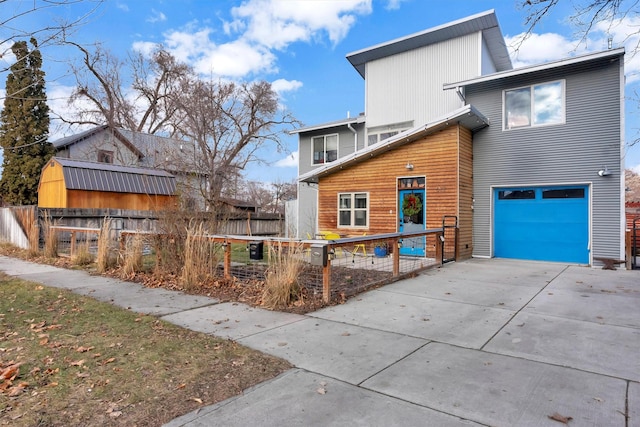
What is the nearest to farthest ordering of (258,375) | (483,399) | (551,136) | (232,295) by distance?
1. (483,399)
2. (258,375)
3. (232,295)
4. (551,136)

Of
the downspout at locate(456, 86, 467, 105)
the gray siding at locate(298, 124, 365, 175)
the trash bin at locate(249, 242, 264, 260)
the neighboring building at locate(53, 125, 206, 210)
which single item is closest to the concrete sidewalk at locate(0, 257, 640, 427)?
the trash bin at locate(249, 242, 264, 260)

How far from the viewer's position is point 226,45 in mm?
18109

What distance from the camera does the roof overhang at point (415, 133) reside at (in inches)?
418

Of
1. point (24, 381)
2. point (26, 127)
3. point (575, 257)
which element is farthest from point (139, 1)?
point (26, 127)

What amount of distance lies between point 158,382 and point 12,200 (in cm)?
2599

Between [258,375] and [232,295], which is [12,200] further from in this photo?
[258,375]

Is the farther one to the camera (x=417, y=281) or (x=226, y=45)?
(x=226, y=45)

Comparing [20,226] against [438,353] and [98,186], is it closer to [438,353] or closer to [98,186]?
[98,186]

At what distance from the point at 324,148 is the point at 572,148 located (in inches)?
368

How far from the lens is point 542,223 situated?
11109mm

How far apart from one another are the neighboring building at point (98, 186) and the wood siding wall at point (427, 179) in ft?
27.3

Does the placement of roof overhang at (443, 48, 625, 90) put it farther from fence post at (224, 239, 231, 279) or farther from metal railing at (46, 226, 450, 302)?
fence post at (224, 239, 231, 279)

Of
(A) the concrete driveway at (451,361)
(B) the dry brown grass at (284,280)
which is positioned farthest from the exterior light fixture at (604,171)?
(B) the dry brown grass at (284,280)

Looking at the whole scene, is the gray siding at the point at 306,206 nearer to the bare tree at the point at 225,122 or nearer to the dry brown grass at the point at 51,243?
the bare tree at the point at 225,122
